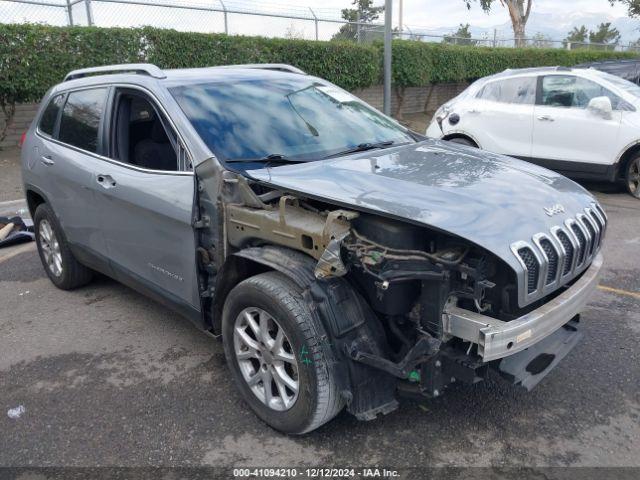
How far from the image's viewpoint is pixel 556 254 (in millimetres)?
2656

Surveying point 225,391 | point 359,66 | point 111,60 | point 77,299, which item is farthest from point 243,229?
point 359,66

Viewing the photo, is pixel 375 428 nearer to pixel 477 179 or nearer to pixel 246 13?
pixel 477 179

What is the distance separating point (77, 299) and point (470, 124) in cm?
632

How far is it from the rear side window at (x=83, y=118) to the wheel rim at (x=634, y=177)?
22.7 feet

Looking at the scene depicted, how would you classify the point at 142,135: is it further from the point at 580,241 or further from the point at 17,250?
the point at 17,250

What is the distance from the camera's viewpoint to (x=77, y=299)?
502 centimetres

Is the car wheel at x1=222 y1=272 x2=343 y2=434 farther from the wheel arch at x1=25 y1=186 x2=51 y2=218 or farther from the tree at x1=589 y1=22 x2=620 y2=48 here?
the tree at x1=589 y1=22 x2=620 y2=48

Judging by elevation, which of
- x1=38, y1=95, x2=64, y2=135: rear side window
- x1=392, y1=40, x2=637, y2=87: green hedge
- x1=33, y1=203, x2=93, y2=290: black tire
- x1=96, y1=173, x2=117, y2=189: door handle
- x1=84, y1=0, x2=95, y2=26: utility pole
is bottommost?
x1=33, y1=203, x2=93, y2=290: black tire

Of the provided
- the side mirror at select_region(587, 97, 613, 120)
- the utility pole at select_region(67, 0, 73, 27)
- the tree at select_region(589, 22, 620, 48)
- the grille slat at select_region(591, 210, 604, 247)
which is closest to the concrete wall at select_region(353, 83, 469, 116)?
the utility pole at select_region(67, 0, 73, 27)

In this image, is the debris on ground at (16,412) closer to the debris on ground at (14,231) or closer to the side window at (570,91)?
the debris on ground at (14,231)

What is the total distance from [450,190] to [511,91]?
675 centimetres

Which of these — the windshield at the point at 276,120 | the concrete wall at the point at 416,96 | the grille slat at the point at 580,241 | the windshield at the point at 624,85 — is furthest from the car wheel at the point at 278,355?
the concrete wall at the point at 416,96

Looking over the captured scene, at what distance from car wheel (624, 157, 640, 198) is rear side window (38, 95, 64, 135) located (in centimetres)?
709

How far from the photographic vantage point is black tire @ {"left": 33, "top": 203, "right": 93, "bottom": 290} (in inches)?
192
